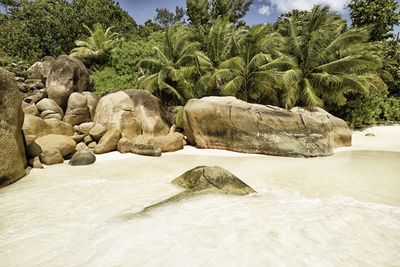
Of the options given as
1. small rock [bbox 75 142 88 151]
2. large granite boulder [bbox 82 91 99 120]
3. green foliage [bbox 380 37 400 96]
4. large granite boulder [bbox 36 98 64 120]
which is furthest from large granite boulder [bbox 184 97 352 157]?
green foliage [bbox 380 37 400 96]

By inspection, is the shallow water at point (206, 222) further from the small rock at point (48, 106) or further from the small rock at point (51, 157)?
the small rock at point (48, 106)

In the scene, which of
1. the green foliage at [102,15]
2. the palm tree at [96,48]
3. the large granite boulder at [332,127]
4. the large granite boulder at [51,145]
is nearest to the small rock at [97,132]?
the large granite boulder at [51,145]

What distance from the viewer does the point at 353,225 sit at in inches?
191

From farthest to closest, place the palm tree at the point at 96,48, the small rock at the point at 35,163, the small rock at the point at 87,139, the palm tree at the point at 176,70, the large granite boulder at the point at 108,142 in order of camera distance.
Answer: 1. the palm tree at the point at 96,48
2. the palm tree at the point at 176,70
3. the small rock at the point at 87,139
4. the large granite boulder at the point at 108,142
5. the small rock at the point at 35,163

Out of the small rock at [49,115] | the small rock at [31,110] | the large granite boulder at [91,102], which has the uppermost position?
the large granite boulder at [91,102]

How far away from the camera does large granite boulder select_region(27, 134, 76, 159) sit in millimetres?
9927

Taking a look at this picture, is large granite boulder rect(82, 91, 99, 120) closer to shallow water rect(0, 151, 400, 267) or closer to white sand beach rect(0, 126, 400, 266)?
white sand beach rect(0, 126, 400, 266)

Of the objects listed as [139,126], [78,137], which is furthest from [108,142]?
[139,126]

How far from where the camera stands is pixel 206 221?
508 centimetres

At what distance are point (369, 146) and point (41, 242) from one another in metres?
13.9

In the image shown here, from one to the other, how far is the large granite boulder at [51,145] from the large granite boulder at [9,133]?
1592 mm

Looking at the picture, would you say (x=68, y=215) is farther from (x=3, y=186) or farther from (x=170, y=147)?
(x=170, y=147)

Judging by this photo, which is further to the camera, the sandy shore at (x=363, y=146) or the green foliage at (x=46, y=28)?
the green foliage at (x=46, y=28)

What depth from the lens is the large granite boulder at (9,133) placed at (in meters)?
7.39
